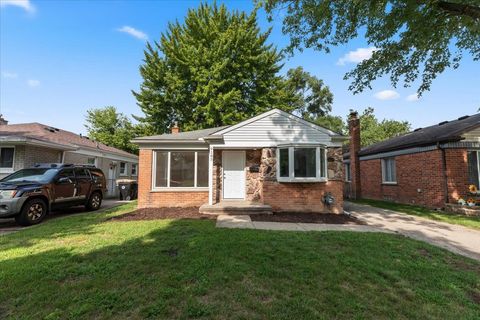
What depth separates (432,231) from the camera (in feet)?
22.7

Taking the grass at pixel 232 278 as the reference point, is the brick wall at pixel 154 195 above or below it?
above

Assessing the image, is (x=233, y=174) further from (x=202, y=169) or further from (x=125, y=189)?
(x=125, y=189)

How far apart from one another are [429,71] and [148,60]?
20.8 metres

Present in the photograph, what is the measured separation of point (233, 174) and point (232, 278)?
6806 mm

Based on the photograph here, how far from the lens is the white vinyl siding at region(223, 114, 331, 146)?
9.43m

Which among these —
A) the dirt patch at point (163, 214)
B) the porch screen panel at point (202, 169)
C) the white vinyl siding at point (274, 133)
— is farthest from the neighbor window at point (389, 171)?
the dirt patch at point (163, 214)

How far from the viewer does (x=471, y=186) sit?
10.0 metres

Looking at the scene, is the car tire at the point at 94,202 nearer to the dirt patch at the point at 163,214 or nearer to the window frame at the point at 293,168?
the dirt patch at the point at 163,214

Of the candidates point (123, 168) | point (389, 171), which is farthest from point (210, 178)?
point (123, 168)

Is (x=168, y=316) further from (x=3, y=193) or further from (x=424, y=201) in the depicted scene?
(x=424, y=201)

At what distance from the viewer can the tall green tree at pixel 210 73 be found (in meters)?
20.1

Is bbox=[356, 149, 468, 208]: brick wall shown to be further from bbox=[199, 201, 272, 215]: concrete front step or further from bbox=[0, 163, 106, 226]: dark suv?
bbox=[0, 163, 106, 226]: dark suv

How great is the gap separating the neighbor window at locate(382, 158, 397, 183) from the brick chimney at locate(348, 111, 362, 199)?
7.49 ft

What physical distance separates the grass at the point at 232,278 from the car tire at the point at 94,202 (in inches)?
175
